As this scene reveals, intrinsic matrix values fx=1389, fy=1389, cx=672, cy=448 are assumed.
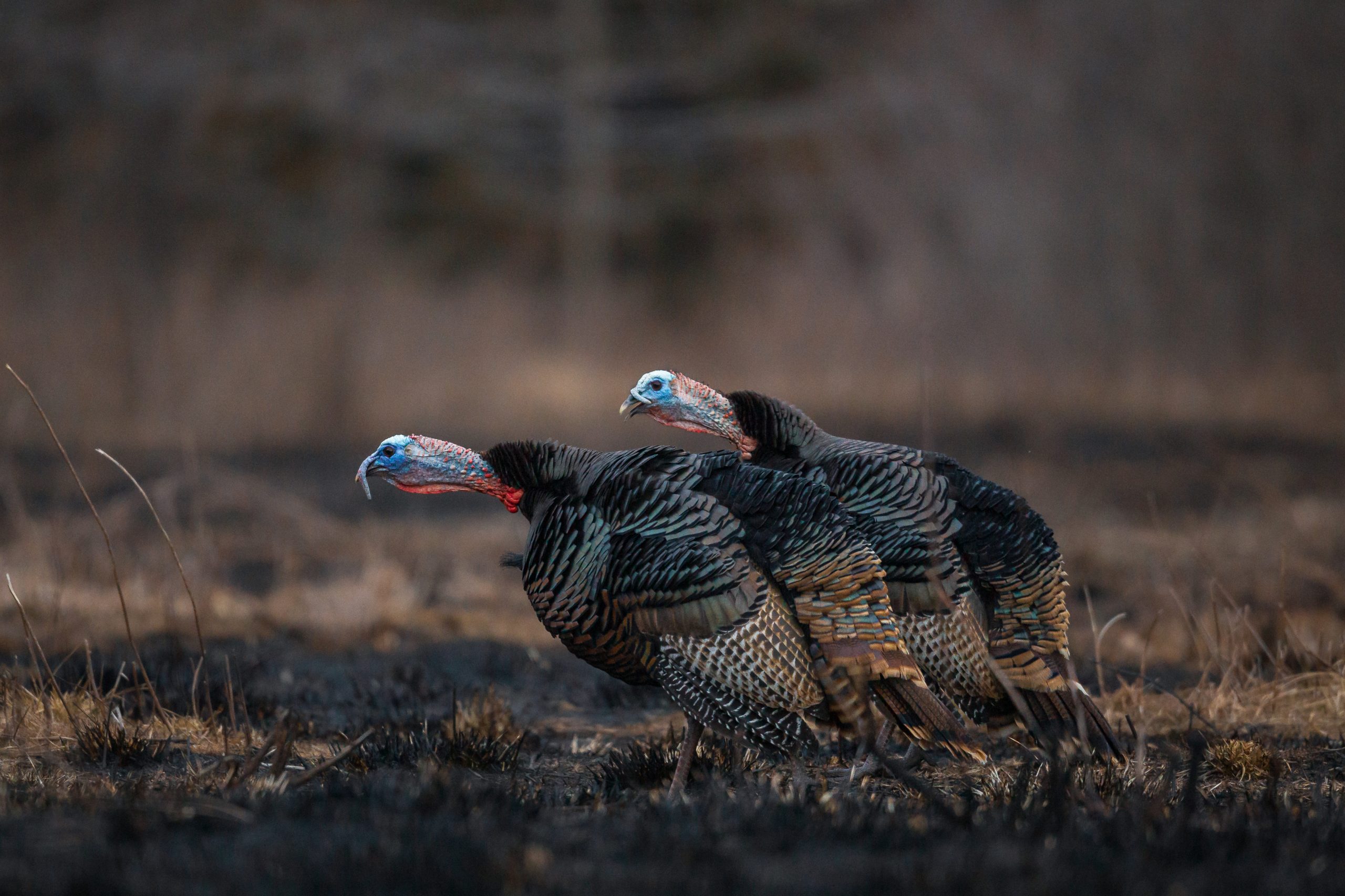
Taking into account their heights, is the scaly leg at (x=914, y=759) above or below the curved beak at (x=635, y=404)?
below

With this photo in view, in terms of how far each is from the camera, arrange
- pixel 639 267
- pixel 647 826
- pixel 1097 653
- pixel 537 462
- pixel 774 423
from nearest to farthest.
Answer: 1. pixel 647 826
2. pixel 537 462
3. pixel 1097 653
4. pixel 774 423
5. pixel 639 267

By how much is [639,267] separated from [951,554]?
16951 mm

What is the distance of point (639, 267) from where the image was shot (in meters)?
20.7

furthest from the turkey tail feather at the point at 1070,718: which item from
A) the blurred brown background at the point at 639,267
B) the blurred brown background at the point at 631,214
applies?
the blurred brown background at the point at 631,214

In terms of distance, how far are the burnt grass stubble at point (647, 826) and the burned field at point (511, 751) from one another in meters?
0.01

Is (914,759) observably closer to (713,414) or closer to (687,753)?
(687,753)

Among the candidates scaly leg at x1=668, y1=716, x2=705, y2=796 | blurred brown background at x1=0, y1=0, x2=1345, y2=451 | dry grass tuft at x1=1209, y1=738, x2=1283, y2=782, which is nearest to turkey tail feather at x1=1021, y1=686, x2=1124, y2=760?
dry grass tuft at x1=1209, y1=738, x2=1283, y2=782

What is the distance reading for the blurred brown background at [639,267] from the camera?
7840mm

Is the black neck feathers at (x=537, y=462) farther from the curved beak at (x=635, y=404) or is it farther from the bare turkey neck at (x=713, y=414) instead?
the bare turkey neck at (x=713, y=414)

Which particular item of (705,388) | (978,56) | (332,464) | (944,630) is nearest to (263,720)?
(705,388)

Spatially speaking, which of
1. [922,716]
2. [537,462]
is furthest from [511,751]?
[922,716]

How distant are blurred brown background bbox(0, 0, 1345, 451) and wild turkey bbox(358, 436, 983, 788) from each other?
804cm

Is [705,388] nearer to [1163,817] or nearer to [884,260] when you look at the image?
[1163,817]

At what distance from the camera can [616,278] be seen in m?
20.7
